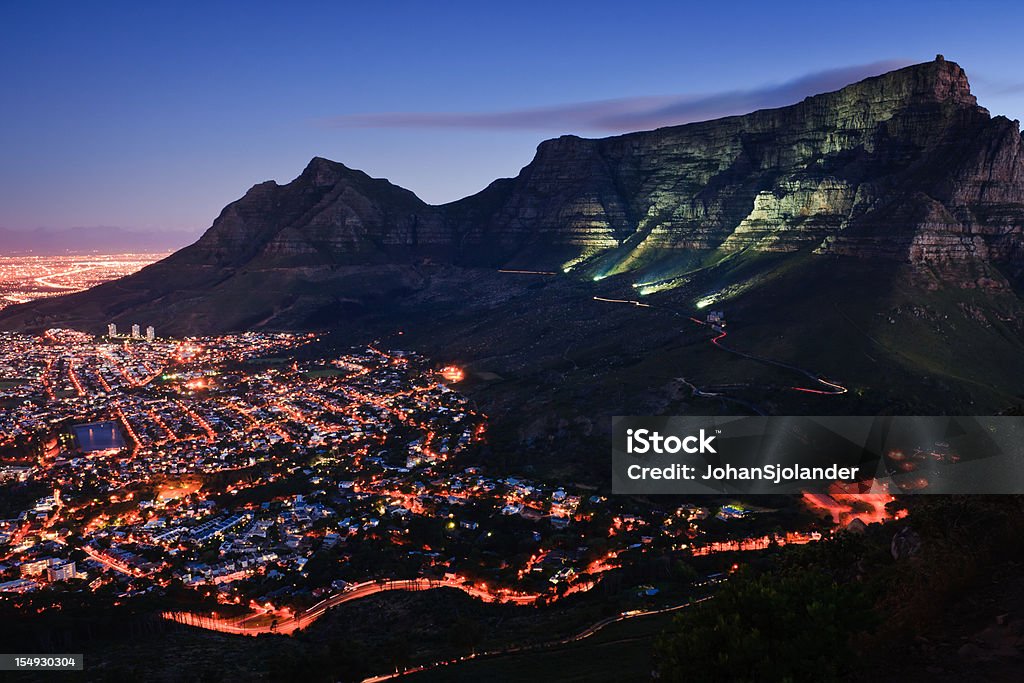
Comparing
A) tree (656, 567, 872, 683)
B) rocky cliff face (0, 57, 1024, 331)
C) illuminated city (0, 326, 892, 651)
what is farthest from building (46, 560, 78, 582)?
A: rocky cliff face (0, 57, 1024, 331)

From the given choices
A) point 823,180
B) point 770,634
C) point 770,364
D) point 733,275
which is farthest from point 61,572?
point 823,180

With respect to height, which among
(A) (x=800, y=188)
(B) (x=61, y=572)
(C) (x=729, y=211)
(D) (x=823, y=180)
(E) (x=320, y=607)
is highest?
(D) (x=823, y=180)

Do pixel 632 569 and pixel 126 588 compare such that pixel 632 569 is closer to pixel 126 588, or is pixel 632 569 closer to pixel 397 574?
pixel 397 574

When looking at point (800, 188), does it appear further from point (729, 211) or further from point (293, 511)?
point (293, 511)

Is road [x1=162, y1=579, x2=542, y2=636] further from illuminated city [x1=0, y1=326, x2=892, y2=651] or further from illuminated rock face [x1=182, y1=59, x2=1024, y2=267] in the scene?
illuminated rock face [x1=182, y1=59, x2=1024, y2=267]

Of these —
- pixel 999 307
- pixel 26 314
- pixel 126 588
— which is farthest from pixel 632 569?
pixel 26 314

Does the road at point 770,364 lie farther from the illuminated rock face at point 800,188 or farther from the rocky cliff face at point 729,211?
the illuminated rock face at point 800,188

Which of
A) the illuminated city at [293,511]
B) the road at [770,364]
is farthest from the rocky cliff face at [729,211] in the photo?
the illuminated city at [293,511]
